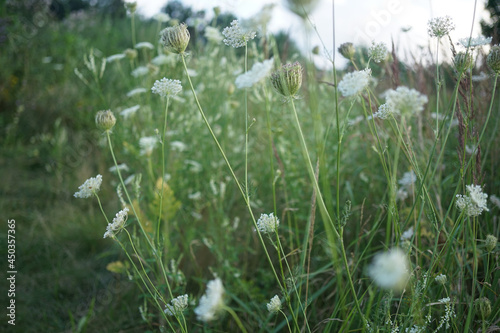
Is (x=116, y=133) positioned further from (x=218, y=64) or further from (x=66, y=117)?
(x=66, y=117)

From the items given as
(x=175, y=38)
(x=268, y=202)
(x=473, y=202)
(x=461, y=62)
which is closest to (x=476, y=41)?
(x=461, y=62)

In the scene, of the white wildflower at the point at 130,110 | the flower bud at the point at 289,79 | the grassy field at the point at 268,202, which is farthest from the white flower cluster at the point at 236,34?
the white wildflower at the point at 130,110

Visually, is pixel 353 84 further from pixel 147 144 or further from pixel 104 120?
pixel 147 144

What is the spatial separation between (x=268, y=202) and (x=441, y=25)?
1117mm

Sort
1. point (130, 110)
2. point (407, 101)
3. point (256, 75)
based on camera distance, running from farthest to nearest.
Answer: point (130, 110)
point (256, 75)
point (407, 101)

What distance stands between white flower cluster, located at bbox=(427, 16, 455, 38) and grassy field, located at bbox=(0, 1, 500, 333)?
0.18 feet

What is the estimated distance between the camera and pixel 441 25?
0.89m

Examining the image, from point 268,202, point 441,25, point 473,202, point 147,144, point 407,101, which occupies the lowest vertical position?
point 268,202

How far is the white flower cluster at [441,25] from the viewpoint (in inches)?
34.7

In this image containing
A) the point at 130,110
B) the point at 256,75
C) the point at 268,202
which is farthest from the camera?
the point at 268,202

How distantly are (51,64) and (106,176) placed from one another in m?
2.15

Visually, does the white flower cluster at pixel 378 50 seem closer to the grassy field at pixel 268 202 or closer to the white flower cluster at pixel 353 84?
the grassy field at pixel 268 202

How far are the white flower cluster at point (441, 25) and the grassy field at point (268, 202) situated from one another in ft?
0.18

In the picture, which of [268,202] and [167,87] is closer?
[167,87]
